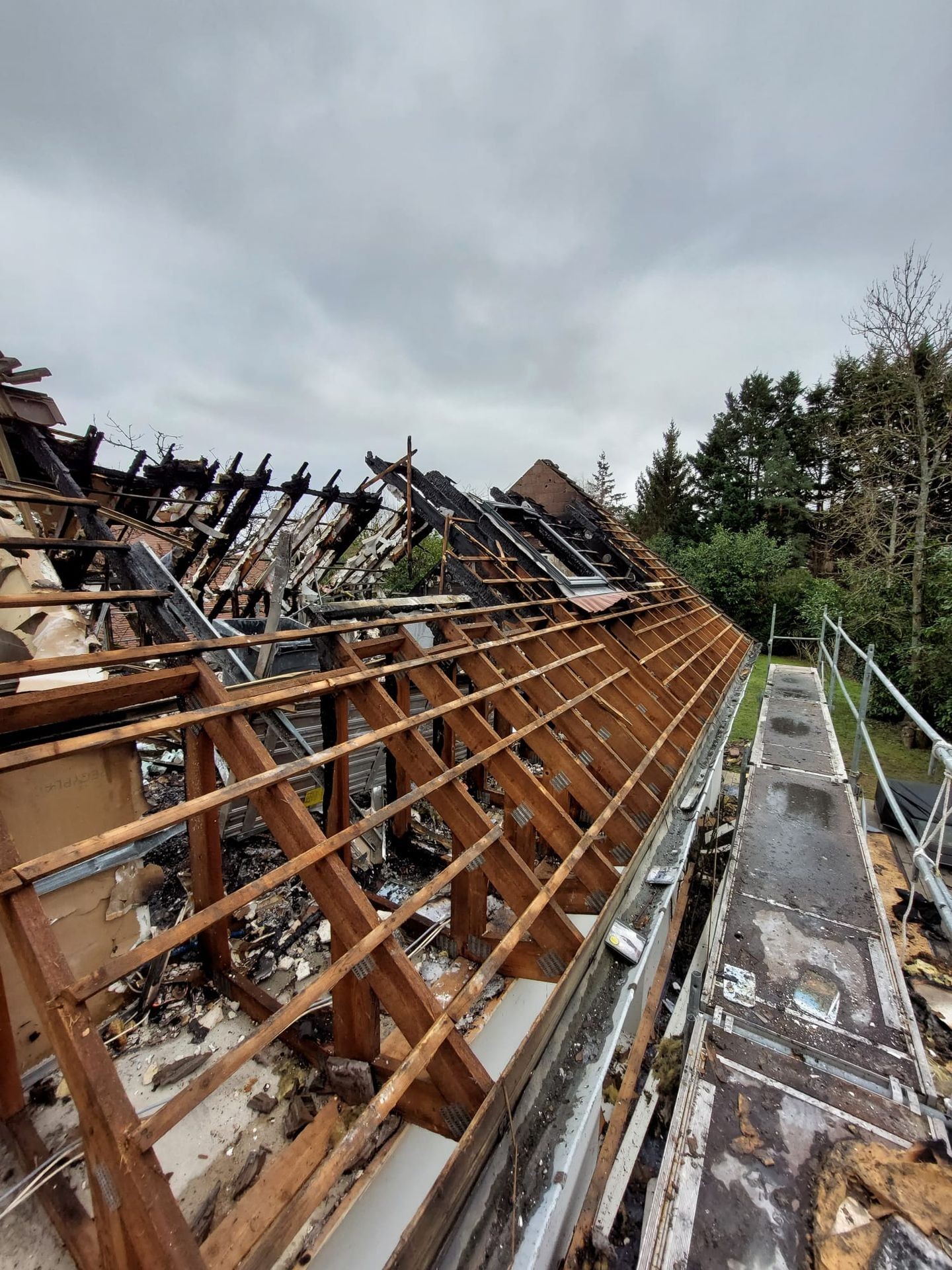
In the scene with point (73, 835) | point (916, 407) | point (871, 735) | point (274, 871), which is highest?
point (916, 407)

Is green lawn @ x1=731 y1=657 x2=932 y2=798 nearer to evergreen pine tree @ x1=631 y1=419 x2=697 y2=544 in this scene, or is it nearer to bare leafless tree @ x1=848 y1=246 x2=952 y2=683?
bare leafless tree @ x1=848 y1=246 x2=952 y2=683

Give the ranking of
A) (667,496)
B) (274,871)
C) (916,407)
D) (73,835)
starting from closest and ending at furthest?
1. (274,871)
2. (73,835)
3. (916,407)
4. (667,496)

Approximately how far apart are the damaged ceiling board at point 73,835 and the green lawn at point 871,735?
9.34 meters

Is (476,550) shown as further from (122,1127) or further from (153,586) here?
(122,1127)

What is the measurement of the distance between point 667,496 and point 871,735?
76.2ft

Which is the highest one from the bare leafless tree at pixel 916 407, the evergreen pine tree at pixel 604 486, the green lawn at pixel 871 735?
the evergreen pine tree at pixel 604 486

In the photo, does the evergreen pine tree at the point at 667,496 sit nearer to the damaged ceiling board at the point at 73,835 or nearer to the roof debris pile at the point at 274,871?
the roof debris pile at the point at 274,871

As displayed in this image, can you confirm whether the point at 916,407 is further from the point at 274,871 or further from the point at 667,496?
the point at 667,496

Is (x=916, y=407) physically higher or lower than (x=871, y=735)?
higher

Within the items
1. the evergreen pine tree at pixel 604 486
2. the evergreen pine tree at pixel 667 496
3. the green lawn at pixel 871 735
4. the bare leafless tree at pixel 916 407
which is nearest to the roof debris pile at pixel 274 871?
the green lawn at pixel 871 735

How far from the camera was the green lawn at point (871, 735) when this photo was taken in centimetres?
1020

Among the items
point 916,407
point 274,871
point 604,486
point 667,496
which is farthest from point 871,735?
point 604,486

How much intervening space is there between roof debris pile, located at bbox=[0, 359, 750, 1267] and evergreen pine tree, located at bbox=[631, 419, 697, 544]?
29.6 meters

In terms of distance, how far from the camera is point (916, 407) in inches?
495
